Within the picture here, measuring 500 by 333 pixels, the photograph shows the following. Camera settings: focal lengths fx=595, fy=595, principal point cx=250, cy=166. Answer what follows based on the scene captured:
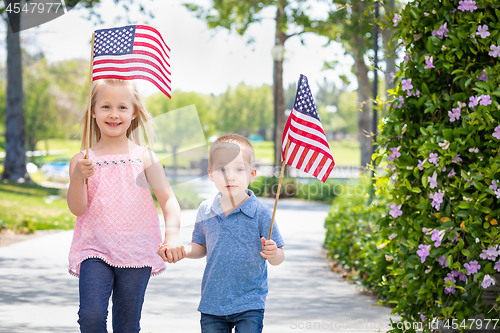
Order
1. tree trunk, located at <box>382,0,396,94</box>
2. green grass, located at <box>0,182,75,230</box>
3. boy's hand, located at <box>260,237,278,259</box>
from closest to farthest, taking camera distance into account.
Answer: boy's hand, located at <box>260,237,278,259</box> < tree trunk, located at <box>382,0,396,94</box> < green grass, located at <box>0,182,75,230</box>

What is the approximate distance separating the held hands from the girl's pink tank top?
0.77ft

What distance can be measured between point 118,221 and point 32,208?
13.1 m

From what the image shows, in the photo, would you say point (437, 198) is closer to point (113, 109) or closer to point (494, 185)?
point (494, 185)

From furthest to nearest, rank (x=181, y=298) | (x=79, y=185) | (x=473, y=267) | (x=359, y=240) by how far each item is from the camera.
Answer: (x=359, y=240)
(x=181, y=298)
(x=473, y=267)
(x=79, y=185)

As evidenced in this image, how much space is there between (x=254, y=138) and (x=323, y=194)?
211 feet

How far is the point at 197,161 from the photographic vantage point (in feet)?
11.0

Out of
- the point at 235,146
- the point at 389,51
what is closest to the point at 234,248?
the point at 235,146

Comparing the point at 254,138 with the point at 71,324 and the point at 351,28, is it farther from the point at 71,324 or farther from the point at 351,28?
the point at 71,324

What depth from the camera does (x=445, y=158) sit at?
3791 mm

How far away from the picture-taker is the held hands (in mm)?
2988

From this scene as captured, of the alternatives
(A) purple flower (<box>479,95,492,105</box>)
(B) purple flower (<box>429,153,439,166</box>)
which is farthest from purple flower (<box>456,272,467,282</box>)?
(A) purple flower (<box>479,95,492,105</box>)

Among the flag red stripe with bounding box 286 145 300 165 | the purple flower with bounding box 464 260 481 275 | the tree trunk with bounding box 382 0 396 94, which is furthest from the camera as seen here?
the tree trunk with bounding box 382 0 396 94

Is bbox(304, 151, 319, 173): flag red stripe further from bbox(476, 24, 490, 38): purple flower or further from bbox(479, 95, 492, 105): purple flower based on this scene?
bbox(476, 24, 490, 38): purple flower

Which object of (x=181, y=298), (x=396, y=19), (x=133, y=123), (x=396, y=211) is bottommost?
(x=181, y=298)
